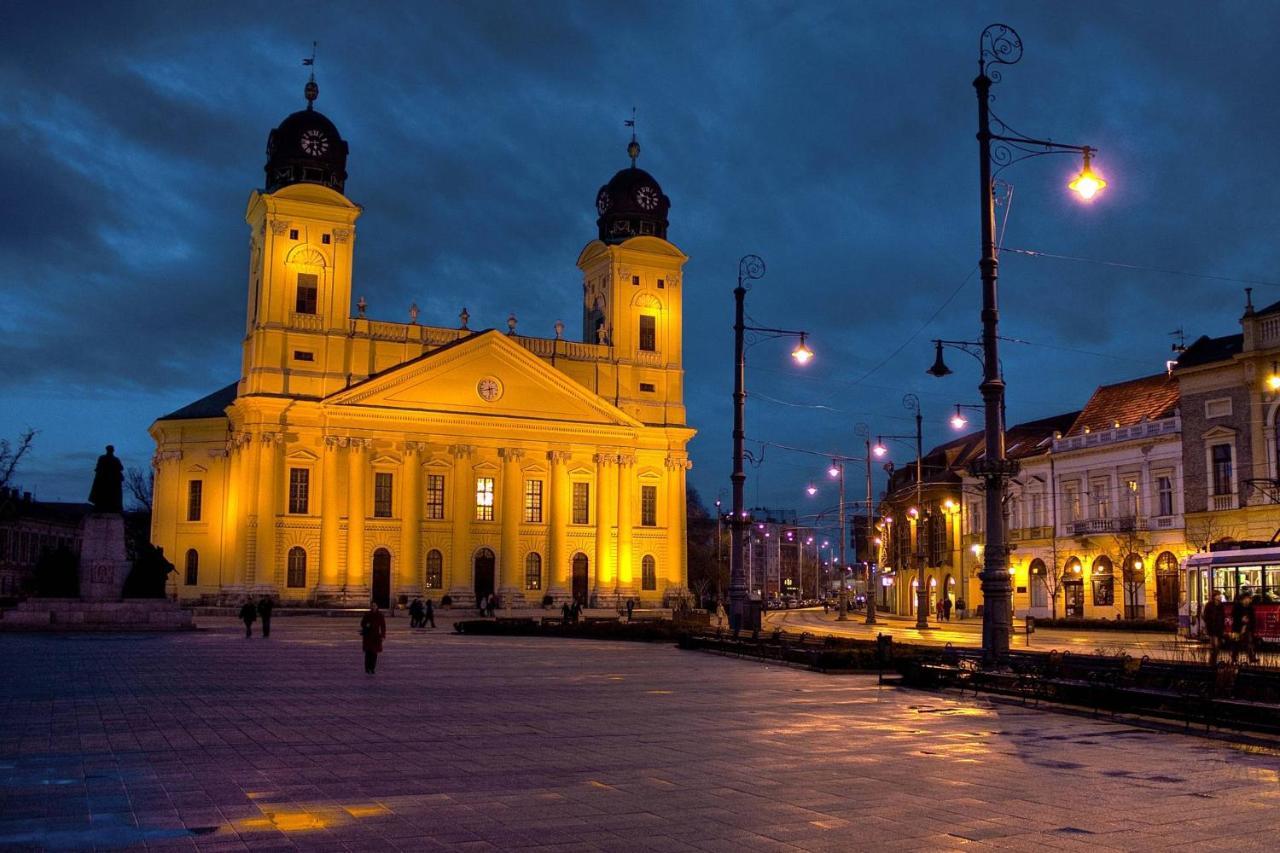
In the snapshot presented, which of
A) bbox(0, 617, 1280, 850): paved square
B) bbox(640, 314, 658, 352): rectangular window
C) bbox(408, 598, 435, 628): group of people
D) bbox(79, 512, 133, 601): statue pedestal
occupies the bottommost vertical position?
bbox(408, 598, 435, 628): group of people

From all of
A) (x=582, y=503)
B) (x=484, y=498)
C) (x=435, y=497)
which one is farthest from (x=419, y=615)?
(x=582, y=503)

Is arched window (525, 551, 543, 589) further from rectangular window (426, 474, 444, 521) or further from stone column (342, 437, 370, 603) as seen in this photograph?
stone column (342, 437, 370, 603)

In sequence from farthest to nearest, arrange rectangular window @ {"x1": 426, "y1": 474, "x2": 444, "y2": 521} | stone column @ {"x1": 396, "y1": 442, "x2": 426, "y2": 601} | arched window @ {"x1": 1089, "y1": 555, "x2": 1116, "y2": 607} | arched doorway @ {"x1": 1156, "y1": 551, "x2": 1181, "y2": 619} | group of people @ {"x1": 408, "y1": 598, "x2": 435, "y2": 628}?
rectangular window @ {"x1": 426, "y1": 474, "x2": 444, "y2": 521} → stone column @ {"x1": 396, "y1": 442, "x2": 426, "y2": 601} → arched window @ {"x1": 1089, "y1": 555, "x2": 1116, "y2": 607} → arched doorway @ {"x1": 1156, "y1": 551, "x2": 1181, "y2": 619} → group of people @ {"x1": 408, "y1": 598, "x2": 435, "y2": 628}

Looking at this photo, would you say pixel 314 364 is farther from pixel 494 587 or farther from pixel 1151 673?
pixel 1151 673

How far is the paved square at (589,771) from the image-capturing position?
866 cm

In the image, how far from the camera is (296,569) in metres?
66.2

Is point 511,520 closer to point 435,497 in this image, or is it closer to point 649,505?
point 435,497

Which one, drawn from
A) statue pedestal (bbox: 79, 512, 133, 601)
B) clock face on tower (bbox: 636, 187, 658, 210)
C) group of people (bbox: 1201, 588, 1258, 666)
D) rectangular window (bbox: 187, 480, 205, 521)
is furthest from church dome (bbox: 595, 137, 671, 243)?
group of people (bbox: 1201, 588, 1258, 666)

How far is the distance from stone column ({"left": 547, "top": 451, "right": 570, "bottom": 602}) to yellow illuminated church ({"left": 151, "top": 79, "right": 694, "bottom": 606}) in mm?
105

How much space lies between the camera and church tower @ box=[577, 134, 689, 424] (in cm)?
7688

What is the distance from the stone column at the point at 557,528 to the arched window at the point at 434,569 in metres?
6.36

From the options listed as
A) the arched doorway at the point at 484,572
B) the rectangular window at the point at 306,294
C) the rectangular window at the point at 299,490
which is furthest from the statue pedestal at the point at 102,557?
the arched doorway at the point at 484,572

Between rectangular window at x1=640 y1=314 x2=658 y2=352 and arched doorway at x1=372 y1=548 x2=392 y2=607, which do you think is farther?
rectangular window at x1=640 y1=314 x2=658 y2=352

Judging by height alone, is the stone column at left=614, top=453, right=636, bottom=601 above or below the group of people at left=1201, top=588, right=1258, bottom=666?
above
